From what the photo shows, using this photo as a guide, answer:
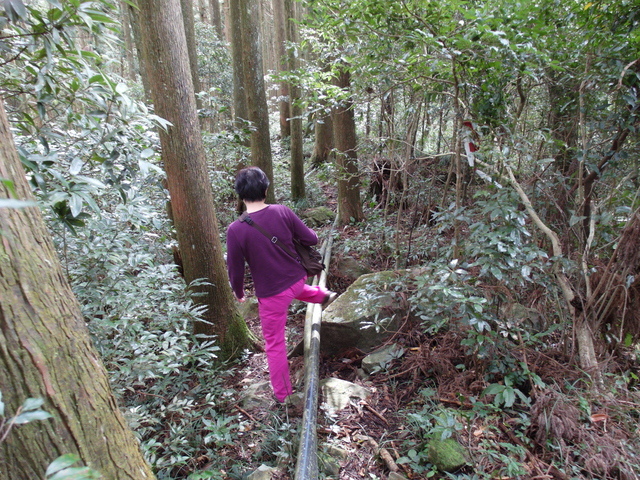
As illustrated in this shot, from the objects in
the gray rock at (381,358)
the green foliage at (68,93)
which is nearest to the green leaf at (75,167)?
the green foliage at (68,93)

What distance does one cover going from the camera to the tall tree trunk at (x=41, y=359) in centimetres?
108

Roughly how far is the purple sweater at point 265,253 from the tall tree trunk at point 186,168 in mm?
569

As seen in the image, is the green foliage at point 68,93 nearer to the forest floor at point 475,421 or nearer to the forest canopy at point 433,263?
the forest canopy at point 433,263

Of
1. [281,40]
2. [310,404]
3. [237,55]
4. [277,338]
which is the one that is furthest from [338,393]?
[281,40]

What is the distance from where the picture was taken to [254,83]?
278 inches

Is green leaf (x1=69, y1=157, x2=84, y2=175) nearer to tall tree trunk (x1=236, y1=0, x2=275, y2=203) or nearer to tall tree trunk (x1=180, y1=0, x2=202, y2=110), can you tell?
tall tree trunk (x1=236, y1=0, x2=275, y2=203)

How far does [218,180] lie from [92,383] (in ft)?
21.2

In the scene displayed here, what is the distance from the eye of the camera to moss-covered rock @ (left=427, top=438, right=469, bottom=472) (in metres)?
2.33

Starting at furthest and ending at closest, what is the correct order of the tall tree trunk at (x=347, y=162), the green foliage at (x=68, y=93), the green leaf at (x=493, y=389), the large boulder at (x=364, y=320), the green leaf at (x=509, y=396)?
the tall tree trunk at (x=347, y=162), the large boulder at (x=364, y=320), the green leaf at (x=493, y=389), the green leaf at (x=509, y=396), the green foliage at (x=68, y=93)

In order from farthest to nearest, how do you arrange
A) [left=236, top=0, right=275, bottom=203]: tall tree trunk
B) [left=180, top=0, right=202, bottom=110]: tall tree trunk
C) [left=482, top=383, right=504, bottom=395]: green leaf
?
1. [left=180, top=0, right=202, bottom=110]: tall tree trunk
2. [left=236, top=0, right=275, bottom=203]: tall tree trunk
3. [left=482, top=383, right=504, bottom=395]: green leaf

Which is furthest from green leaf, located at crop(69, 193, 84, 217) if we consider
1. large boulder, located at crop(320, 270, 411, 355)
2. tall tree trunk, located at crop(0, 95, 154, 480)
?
large boulder, located at crop(320, 270, 411, 355)

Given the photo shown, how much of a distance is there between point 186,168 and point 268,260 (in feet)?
3.90

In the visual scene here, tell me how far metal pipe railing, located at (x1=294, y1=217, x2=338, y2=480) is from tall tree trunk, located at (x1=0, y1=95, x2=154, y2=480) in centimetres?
120

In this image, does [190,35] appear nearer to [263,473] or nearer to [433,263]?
[433,263]
